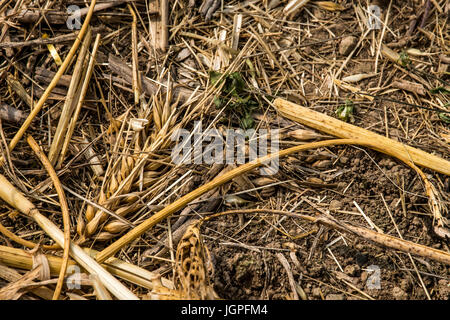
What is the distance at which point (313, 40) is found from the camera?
6.88 ft

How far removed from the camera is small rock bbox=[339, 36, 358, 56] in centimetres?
206

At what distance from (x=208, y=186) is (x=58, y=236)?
2.09 feet

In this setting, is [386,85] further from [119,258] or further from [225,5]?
[119,258]

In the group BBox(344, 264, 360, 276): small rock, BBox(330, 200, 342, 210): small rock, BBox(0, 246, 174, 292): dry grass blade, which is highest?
BBox(330, 200, 342, 210): small rock

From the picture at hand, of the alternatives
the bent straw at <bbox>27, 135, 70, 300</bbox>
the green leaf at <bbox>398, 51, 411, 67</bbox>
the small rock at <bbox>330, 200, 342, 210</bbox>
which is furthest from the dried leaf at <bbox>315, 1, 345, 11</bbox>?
the bent straw at <bbox>27, 135, 70, 300</bbox>

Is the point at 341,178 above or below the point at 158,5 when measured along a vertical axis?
below

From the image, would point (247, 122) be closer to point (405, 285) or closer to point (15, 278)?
point (405, 285)

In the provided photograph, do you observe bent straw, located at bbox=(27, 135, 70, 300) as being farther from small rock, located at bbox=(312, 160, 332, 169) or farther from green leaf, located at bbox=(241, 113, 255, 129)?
small rock, located at bbox=(312, 160, 332, 169)

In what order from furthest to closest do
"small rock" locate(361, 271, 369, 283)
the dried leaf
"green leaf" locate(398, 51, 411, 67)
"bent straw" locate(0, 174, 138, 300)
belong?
the dried leaf → "green leaf" locate(398, 51, 411, 67) → "small rock" locate(361, 271, 369, 283) → "bent straw" locate(0, 174, 138, 300)

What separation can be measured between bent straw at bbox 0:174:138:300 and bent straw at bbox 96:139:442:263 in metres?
0.06

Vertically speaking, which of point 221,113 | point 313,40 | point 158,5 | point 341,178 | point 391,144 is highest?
point 158,5

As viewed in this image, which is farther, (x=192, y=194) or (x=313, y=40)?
(x=313, y=40)
